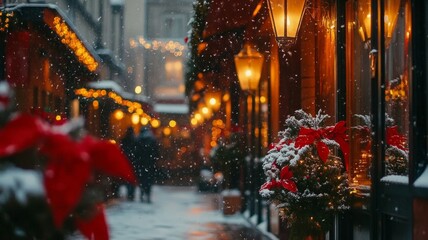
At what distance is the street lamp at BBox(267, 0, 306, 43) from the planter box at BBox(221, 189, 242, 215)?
9.80 m

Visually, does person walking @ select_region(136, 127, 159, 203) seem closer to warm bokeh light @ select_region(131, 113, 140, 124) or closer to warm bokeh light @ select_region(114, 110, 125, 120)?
warm bokeh light @ select_region(114, 110, 125, 120)

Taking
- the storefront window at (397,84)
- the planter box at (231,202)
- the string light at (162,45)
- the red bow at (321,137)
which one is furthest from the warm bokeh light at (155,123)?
the storefront window at (397,84)

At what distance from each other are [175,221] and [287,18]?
8.62 metres

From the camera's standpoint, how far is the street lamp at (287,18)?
909 centimetres

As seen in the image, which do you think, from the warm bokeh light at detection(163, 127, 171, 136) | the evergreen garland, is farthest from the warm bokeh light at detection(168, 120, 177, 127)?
the evergreen garland

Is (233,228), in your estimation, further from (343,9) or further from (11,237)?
(11,237)

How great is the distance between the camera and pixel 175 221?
1706 cm

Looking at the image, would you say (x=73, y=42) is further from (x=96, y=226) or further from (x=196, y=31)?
(x=96, y=226)

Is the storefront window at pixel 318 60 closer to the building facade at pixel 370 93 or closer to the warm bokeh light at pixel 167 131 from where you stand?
the building facade at pixel 370 93

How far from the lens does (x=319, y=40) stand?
1070 cm

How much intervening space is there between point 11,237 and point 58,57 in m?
22.1

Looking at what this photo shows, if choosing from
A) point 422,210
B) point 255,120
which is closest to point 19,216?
point 422,210

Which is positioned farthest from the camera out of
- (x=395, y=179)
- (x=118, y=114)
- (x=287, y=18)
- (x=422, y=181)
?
(x=118, y=114)

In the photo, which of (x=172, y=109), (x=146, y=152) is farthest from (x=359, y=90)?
(x=172, y=109)
